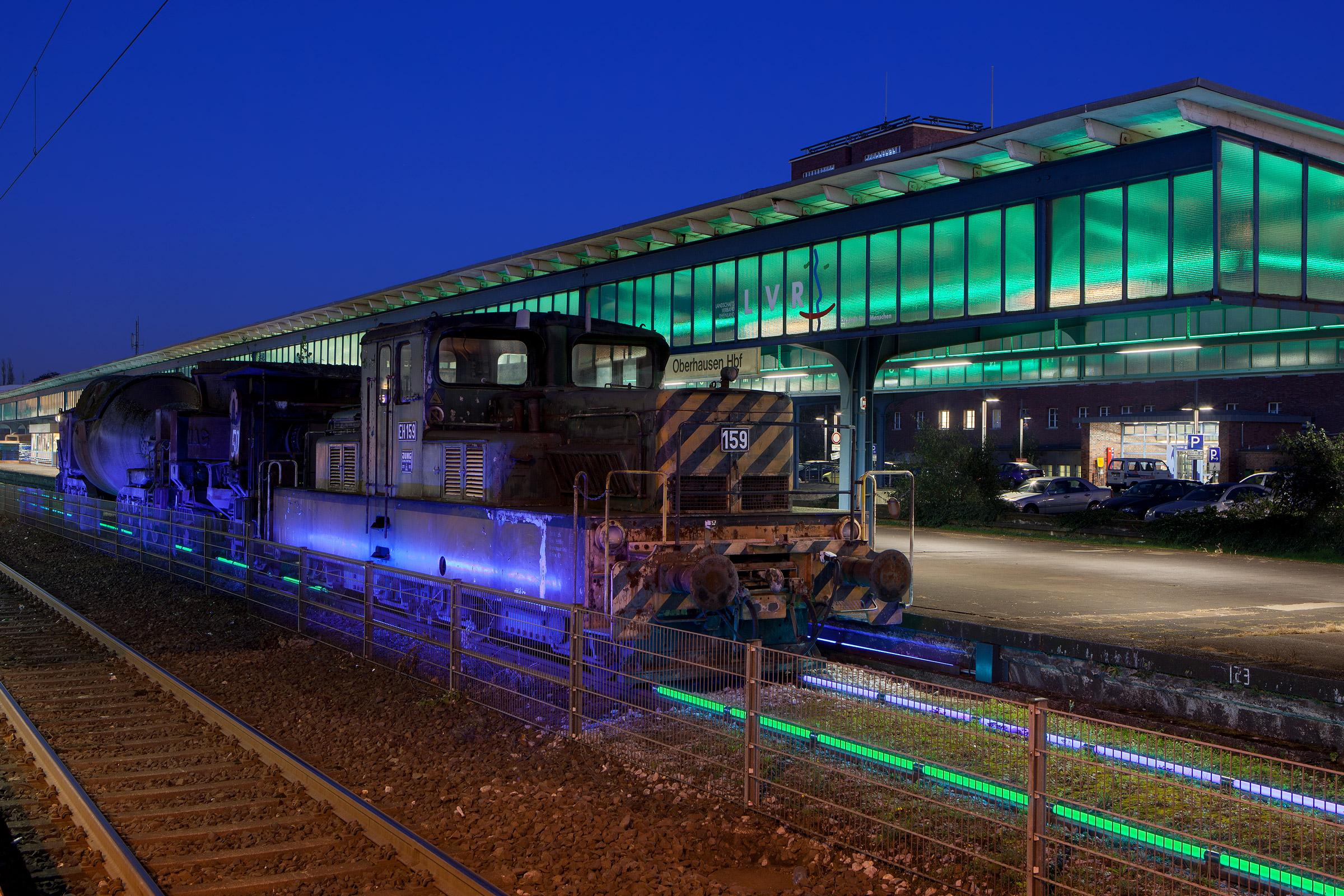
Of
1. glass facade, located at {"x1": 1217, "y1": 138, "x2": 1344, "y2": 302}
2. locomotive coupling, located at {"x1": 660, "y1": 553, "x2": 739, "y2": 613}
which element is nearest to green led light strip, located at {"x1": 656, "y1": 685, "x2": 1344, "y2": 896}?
locomotive coupling, located at {"x1": 660, "y1": 553, "x2": 739, "y2": 613}

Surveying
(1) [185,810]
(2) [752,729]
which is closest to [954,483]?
(2) [752,729]

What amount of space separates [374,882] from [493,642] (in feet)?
13.5

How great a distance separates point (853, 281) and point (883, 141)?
135 feet

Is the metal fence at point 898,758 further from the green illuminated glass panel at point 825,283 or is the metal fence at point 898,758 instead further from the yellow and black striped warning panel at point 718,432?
the green illuminated glass panel at point 825,283

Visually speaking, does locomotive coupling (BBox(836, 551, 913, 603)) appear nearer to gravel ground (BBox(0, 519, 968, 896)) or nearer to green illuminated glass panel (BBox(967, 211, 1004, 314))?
gravel ground (BBox(0, 519, 968, 896))

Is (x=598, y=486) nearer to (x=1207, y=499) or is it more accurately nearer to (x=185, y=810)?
(x=185, y=810)

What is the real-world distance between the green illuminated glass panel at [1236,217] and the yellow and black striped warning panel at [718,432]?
10.2 m

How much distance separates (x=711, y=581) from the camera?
26.1 feet

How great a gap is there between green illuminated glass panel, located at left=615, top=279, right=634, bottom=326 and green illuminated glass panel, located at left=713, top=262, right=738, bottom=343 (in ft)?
9.49

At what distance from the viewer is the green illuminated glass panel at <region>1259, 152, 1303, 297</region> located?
1684 centimetres

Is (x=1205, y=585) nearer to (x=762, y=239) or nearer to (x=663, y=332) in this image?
(x=762, y=239)

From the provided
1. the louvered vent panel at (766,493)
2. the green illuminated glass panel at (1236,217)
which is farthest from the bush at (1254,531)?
the louvered vent panel at (766,493)

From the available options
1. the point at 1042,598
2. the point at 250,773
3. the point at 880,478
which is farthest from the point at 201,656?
the point at 880,478

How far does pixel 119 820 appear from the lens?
6.05 m
